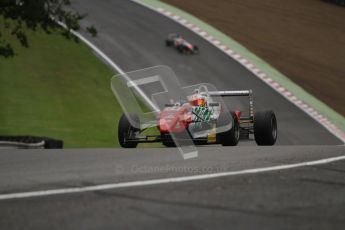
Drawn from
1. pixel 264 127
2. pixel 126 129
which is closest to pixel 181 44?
pixel 264 127

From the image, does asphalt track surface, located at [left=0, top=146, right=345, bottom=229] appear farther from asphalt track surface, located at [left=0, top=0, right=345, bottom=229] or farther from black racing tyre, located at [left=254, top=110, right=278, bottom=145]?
black racing tyre, located at [left=254, top=110, right=278, bottom=145]

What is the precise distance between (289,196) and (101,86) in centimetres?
2269

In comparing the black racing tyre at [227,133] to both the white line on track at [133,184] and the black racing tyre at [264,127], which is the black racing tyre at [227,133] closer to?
the black racing tyre at [264,127]

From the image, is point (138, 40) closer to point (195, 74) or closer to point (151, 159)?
point (195, 74)

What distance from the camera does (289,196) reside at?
4.74 metres

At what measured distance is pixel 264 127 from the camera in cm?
1227

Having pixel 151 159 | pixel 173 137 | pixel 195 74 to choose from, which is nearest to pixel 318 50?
pixel 195 74

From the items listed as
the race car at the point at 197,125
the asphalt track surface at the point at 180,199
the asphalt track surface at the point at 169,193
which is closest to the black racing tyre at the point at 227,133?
the race car at the point at 197,125

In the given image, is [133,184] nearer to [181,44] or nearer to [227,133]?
[227,133]

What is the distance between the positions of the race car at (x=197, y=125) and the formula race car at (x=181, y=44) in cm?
1935

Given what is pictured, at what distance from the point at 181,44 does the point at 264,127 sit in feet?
64.7

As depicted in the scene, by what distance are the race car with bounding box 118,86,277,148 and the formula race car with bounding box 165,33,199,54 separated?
63.5 ft

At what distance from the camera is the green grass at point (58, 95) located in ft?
70.7

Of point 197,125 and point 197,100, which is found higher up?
point 197,100
